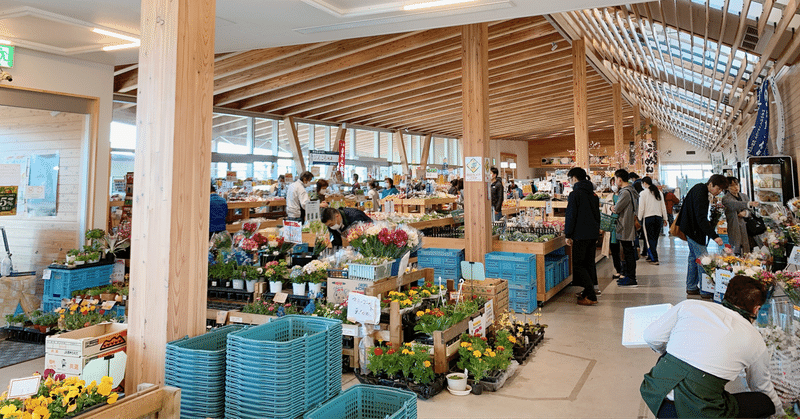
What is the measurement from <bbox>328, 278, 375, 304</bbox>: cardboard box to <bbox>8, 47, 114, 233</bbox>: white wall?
3351mm

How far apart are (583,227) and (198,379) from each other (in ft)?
15.8

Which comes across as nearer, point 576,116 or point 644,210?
point 644,210

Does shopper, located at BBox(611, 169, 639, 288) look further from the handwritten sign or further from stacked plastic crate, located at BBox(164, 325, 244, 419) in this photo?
stacked plastic crate, located at BBox(164, 325, 244, 419)

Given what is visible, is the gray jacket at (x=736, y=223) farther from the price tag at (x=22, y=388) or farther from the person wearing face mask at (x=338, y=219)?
the price tag at (x=22, y=388)

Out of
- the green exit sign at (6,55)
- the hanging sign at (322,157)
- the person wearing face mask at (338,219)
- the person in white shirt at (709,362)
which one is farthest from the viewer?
the hanging sign at (322,157)

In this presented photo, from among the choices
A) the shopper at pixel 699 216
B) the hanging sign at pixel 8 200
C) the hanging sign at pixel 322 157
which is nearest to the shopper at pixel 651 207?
the shopper at pixel 699 216

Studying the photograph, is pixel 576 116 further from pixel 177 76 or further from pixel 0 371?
pixel 0 371

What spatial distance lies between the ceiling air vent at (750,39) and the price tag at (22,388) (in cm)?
762

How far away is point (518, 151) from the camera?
28.5 meters

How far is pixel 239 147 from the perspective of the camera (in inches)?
530

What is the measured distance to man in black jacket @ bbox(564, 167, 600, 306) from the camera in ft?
19.0

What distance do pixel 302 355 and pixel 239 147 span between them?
1232 cm

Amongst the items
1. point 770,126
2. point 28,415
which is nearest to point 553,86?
point 770,126

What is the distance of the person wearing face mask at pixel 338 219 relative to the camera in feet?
16.7
